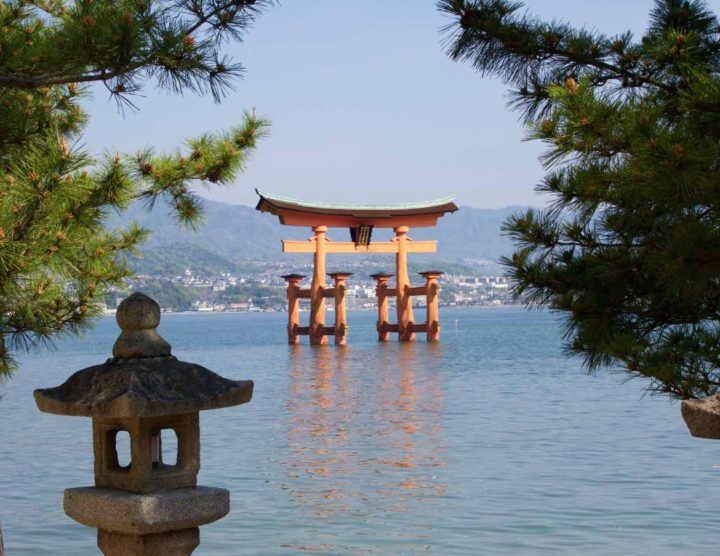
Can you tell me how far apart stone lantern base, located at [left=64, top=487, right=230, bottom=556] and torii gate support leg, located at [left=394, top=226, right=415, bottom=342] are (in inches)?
1396

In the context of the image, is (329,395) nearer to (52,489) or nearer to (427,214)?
(52,489)

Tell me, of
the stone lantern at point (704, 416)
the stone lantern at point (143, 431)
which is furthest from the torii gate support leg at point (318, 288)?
the stone lantern at point (704, 416)

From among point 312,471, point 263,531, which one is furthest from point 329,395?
point 263,531

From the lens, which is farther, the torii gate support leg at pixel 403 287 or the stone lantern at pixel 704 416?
the torii gate support leg at pixel 403 287

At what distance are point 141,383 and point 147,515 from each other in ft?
1.46

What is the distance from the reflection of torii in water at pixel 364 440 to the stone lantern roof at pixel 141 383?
22.2 ft

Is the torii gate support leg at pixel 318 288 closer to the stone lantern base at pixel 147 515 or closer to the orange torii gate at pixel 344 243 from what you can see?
the orange torii gate at pixel 344 243

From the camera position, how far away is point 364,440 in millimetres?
15812

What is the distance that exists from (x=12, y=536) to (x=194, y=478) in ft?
20.7

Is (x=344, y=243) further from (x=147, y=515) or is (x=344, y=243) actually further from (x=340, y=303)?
(x=147, y=515)

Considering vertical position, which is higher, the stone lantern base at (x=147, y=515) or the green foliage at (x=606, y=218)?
the green foliage at (x=606, y=218)

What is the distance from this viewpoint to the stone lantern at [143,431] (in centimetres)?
372

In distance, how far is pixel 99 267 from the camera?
Result: 7109mm

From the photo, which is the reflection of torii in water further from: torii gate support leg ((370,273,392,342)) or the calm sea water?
torii gate support leg ((370,273,392,342))
